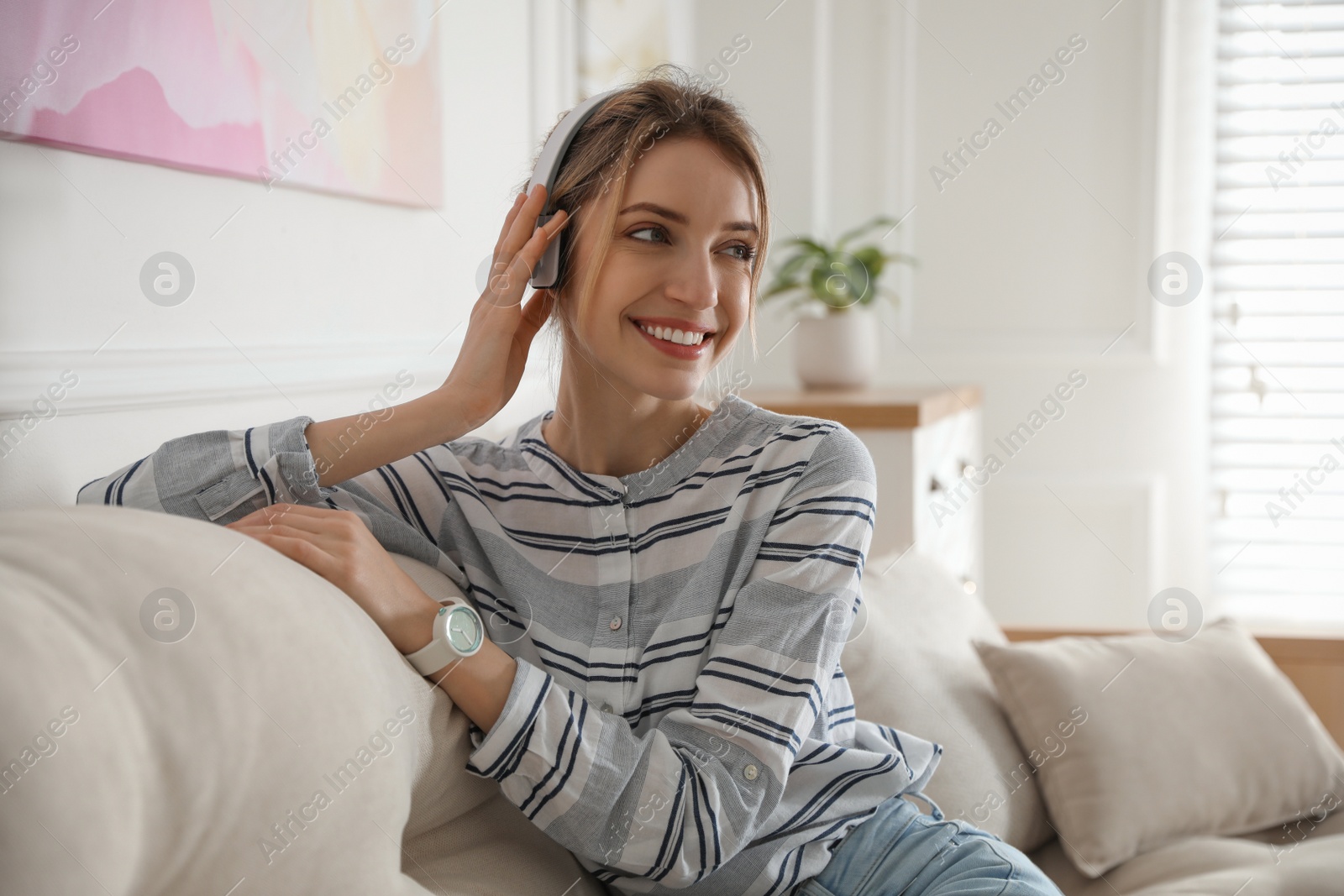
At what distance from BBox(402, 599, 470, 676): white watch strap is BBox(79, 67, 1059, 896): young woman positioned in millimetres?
11

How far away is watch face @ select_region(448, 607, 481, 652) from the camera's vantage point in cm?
92

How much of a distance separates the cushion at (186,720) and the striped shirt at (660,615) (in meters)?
0.20

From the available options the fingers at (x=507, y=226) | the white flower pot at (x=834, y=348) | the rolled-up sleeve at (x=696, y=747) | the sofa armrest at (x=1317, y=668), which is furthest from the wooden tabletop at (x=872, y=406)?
the rolled-up sleeve at (x=696, y=747)

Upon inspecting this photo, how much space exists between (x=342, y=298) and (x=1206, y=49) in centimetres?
278

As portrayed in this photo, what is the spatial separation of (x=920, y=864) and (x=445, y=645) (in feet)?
1.67

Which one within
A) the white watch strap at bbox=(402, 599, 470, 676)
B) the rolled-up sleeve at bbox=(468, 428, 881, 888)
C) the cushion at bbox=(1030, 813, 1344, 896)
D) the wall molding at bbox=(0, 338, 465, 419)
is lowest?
the cushion at bbox=(1030, 813, 1344, 896)

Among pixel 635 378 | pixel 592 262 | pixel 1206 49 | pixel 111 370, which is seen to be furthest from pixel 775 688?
pixel 1206 49

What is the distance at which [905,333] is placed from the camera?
3.38 m

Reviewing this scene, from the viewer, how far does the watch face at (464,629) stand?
919 mm

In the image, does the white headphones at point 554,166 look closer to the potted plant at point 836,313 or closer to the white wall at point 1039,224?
the potted plant at point 836,313

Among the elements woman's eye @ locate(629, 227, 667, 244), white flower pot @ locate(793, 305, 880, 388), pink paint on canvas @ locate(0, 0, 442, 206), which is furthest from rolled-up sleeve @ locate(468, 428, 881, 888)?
white flower pot @ locate(793, 305, 880, 388)

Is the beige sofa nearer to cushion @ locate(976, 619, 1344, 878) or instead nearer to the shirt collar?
the shirt collar

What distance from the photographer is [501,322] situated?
3.82ft

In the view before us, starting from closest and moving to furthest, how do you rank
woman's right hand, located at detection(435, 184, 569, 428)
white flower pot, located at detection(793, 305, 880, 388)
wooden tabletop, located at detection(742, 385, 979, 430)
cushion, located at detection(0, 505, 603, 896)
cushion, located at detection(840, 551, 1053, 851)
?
cushion, located at detection(0, 505, 603, 896) → woman's right hand, located at detection(435, 184, 569, 428) → cushion, located at detection(840, 551, 1053, 851) → wooden tabletop, located at detection(742, 385, 979, 430) → white flower pot, located at detection(793, 305, 880, 388)
